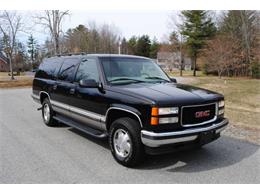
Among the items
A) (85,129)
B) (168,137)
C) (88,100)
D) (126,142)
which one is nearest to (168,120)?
(168,137)

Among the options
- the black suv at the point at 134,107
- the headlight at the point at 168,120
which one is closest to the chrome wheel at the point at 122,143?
the black suv at the point at 134,107

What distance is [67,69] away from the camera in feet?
19.1

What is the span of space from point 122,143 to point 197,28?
134 feet

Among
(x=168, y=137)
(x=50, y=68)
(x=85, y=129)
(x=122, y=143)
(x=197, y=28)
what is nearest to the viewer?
(x=168, y=137)

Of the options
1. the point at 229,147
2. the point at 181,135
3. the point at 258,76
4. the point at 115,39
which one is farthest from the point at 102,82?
the point at 115,39

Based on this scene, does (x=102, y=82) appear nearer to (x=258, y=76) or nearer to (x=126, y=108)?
(x=126, y=108)

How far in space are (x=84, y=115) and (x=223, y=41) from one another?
33750 millimetres

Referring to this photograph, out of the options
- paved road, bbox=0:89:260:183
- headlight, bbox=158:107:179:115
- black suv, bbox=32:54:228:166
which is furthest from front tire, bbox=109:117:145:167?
headlight, bbox=158:107:179:115

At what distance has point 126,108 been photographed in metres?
3.91

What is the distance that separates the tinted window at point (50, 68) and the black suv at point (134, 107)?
2.02ft

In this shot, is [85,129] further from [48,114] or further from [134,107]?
[48,114]

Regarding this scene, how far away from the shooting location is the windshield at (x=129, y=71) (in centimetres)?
465

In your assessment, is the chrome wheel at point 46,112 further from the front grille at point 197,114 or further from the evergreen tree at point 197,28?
the evergreen tree at point 197,28

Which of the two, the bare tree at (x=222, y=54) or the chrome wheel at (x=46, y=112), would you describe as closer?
the chrome wheel at (x=46, y=112)
